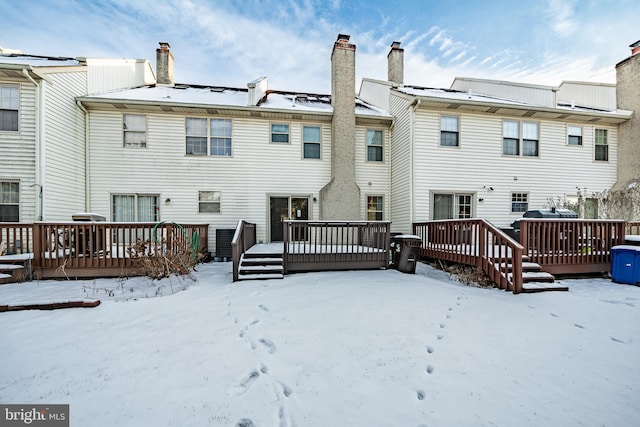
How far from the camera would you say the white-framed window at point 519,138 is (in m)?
10.7

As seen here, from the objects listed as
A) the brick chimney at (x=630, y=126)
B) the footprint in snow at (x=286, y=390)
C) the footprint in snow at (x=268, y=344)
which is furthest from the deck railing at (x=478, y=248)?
the brick chimney at (x=630, y=126)

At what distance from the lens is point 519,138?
1073 centimetres

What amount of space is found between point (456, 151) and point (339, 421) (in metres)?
10.2

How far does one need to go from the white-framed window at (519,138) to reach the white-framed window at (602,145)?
8.83 feet

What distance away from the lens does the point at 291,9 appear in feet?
45.8

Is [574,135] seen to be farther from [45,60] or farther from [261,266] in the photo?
[45,60]

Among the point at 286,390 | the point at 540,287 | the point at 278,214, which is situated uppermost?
the point at 278,214

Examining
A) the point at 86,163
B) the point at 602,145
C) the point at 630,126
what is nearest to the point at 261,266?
the point at 86,163

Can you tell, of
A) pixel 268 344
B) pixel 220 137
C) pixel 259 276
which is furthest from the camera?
pixel 220 137

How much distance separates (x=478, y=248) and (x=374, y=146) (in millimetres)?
5920

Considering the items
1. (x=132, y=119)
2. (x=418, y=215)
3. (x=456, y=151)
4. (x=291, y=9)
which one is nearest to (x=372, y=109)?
(x=456, y=151)

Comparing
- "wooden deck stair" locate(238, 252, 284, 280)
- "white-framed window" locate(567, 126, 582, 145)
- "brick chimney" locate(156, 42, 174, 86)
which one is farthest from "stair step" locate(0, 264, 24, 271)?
"white-framed window" locate(567, 126, 582, 145)

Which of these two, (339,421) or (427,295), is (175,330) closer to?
A: (339,421)

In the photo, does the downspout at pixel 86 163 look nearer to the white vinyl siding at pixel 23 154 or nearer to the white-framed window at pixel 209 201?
the white vinyl siding at pixel 23 154
